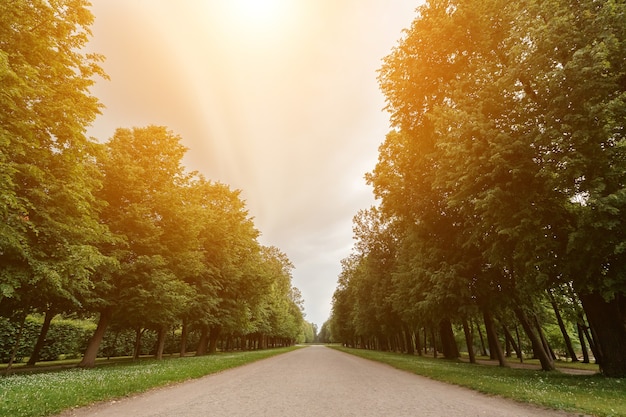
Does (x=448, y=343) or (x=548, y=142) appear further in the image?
(x=448, y=343)

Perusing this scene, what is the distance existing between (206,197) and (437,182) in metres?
24.9

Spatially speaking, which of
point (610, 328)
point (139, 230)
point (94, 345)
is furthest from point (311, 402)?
point (94, 345)

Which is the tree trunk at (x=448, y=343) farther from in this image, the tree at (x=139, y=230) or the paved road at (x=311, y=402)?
the tree at (x=139, y=230)

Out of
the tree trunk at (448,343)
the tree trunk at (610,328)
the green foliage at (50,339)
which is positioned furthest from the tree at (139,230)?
the tree trunk at (448,343)

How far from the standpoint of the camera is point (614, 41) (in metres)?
10.2

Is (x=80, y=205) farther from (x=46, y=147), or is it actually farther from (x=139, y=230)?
(x=139, y=230)

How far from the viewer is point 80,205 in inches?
517

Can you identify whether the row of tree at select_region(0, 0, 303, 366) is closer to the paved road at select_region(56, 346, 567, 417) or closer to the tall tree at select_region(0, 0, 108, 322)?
the tall tree at select_region(0, 0, 108, 322)

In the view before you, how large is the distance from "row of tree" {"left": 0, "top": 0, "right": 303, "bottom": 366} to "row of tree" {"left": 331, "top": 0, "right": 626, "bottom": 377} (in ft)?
50.0

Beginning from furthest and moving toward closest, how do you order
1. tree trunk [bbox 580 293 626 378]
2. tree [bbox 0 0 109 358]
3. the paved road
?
tree trunk [bbox 580 293 626 378] → tree [bbox 0 0 109 358] → the paved road

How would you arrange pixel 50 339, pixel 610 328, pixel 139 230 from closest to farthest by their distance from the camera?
pixel 610 328 < pixel 139 230 < pixel 50 339

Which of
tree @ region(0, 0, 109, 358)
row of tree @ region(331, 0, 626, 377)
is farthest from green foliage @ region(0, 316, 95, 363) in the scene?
row of tree @ region(331, 0, 626, 377)

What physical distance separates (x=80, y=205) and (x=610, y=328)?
854 inches

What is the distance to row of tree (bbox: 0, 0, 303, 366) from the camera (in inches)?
454
